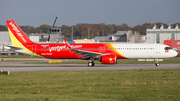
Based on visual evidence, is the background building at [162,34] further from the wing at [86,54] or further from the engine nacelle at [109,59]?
the engine nacelle at [109,59]

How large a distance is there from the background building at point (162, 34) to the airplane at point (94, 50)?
9624cm

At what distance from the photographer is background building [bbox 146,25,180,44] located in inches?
5187

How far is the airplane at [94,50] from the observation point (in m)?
38.8

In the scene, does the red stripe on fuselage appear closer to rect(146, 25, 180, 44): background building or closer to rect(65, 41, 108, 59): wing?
rect(65, 41, 108, 59): wing

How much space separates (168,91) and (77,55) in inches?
982

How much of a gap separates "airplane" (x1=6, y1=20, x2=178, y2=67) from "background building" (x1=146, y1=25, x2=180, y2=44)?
9624 centimetres

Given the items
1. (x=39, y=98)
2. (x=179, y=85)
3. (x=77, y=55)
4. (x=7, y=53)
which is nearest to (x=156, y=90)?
(x=179, y=85)

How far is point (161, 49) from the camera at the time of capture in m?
38.8

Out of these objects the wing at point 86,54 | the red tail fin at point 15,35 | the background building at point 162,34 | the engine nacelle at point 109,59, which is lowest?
the engine nacelle at point 109,59

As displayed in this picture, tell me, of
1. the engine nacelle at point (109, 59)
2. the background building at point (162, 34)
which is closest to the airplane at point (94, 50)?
the engine nacelle at point (109, 59)

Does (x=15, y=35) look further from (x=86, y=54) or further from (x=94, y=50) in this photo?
(x=94, y=50)

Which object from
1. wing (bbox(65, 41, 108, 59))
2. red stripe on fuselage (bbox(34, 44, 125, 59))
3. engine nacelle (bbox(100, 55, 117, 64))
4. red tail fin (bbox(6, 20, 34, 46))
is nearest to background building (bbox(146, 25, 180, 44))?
red stripe on fuselage (bbox(34, 44, 125, 59))

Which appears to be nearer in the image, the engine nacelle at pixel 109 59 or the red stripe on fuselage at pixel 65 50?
the engine nacelle at pixel 109 59

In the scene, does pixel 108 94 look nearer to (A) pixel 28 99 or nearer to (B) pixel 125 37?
(A) pixel 28 99
